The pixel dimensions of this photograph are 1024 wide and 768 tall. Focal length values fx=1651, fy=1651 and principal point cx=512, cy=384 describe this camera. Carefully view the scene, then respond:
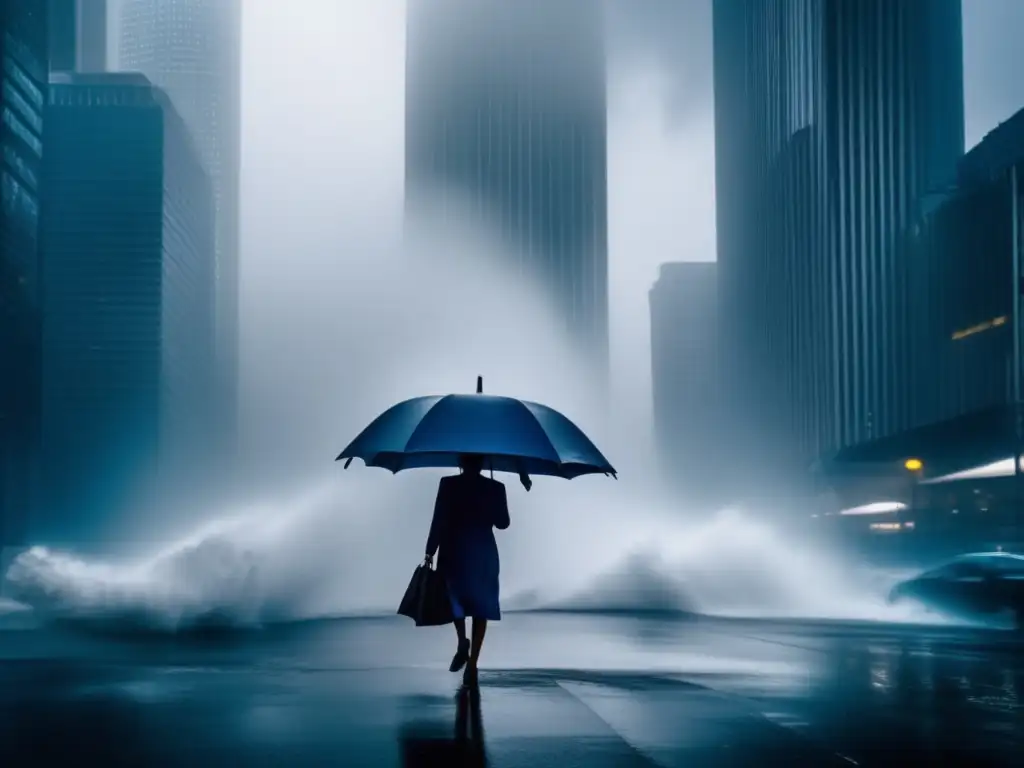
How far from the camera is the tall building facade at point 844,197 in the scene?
112688 mm

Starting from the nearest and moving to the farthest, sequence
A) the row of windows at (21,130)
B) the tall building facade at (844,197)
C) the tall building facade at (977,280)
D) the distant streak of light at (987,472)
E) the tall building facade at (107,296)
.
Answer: the distant streak of light at (987,472)
the tall building facade at (977,280)
the row of windows at (21,130)
the tall building facade at (844,197)
the tall building facade at (107,296)

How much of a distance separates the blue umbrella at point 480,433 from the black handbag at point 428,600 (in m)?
0.84

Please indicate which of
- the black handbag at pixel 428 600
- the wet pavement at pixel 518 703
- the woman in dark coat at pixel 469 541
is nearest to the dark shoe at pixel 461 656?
the woman in dark coat at pixel 469 541

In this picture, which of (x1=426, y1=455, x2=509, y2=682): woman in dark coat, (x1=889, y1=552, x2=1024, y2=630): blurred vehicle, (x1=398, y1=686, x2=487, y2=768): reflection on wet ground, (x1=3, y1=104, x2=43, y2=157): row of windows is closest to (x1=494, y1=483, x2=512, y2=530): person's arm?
(x1=426, y1=455, x2=509, y2=682): woman in dark coat

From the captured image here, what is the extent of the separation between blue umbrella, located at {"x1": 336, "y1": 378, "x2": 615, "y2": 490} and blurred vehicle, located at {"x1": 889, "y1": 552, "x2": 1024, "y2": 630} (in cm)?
1210

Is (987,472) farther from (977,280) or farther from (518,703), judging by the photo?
(518,703)

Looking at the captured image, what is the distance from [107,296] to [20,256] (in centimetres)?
6543

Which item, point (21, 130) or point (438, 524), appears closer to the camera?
point (438, 524)

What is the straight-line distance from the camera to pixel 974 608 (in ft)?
75.2

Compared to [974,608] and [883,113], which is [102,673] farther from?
[883,113]

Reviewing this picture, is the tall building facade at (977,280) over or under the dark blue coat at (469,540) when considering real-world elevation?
over

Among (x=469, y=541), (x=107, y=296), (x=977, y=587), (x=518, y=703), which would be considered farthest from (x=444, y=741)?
(x=107, y=296)

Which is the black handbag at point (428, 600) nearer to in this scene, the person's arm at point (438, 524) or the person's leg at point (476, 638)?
the person's arm at point (438, 524)

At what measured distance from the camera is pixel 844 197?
A: 117625mm
